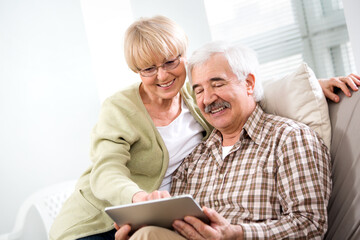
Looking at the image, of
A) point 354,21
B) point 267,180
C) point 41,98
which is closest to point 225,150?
point 267,180

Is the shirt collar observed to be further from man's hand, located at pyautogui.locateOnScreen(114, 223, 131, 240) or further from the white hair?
man's hand, located at pyautogui.locateOnScreen(114, 223, 131, 240)

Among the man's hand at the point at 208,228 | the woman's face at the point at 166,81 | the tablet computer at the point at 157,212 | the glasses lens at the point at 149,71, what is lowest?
the man's hand at the point at 208,228

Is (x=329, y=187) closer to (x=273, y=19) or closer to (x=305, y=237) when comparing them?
(x=305, y=237)

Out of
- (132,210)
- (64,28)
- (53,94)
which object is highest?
(64,28)

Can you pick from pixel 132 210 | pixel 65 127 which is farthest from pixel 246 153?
pixel 65 127

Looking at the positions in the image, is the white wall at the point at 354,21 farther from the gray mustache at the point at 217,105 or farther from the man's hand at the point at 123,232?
the man's hand at the point at 123,232

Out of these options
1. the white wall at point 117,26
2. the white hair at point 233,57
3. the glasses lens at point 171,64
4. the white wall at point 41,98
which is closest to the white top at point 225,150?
the white hair at point 233,57

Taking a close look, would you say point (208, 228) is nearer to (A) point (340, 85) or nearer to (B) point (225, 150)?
(B) point (225, 150)

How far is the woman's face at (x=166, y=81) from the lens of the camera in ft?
5.93

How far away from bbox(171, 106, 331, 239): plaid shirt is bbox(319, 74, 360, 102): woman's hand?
0.22 metres

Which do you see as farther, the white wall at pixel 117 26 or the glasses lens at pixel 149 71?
the white wall at pixel 117 26

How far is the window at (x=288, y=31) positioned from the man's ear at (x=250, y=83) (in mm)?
1463

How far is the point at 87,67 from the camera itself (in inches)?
123

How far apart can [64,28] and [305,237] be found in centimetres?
230
